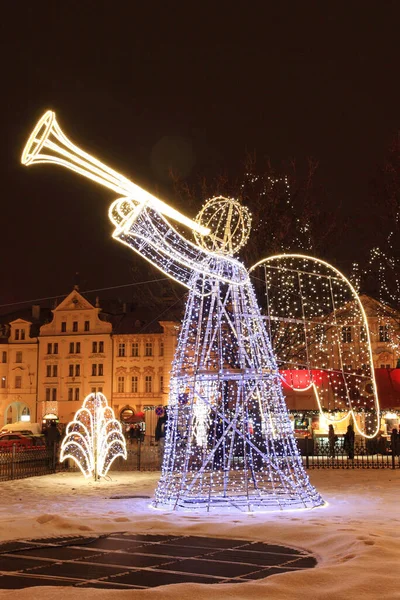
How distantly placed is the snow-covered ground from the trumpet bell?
5243mm

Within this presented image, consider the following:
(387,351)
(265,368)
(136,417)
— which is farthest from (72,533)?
(136,417)

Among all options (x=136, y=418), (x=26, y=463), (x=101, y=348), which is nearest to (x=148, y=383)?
(x=136, y=418)

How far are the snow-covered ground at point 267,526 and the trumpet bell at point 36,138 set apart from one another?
5243 mm

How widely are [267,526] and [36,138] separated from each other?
20.8 ft

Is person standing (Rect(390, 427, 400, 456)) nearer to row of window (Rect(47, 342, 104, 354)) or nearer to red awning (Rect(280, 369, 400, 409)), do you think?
red awning (Rect(280, 369, 400, 409))

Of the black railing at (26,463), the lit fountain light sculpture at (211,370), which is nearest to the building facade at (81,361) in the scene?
the black railing at (26,463)

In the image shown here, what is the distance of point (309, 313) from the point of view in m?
25.1

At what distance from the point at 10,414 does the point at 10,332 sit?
22.4 ft

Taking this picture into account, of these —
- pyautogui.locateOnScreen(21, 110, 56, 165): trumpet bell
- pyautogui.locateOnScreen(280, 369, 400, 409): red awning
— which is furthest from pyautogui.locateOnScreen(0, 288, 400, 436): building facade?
pyautogui.locateOnScreen(21, 110, 56, 165): trumpet bell

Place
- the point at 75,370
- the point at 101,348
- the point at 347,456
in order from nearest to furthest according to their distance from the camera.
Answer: the point at 347,456 → the point at 101,348 → the point at 75,370

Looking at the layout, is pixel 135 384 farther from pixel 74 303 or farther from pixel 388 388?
pixel 388 388

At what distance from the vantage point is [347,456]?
1075 inches

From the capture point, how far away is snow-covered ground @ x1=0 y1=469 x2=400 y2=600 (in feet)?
20.8

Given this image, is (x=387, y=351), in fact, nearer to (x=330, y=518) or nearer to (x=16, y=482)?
(x=16, y=482)
